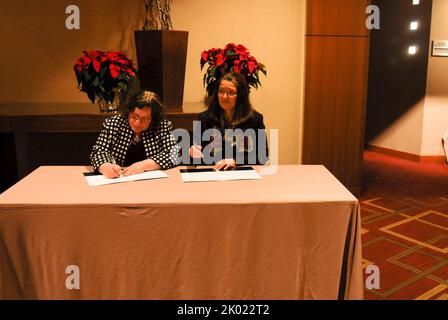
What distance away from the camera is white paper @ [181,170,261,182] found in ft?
7.04

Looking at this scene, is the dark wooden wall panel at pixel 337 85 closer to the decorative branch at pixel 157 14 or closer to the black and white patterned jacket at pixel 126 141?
the decorative branch at pixel 157 14

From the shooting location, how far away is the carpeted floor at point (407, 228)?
2.58 meters

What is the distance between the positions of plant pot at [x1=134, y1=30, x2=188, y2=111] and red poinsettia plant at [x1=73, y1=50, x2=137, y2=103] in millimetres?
257

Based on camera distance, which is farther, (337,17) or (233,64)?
(337,17)

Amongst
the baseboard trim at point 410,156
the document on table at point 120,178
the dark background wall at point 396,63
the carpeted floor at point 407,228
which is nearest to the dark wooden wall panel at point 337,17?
the carpeted floor at point 407,228

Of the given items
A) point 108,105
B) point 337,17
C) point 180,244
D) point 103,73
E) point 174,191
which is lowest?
point 180,244

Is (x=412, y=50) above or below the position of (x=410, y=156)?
above

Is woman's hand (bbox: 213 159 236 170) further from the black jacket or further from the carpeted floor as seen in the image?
the carpeted floor

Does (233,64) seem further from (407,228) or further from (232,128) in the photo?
(407,228)

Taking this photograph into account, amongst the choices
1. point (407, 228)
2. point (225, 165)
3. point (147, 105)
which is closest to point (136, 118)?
point (147, 105)

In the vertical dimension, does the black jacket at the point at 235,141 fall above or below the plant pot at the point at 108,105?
below

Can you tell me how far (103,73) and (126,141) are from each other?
2.18ft

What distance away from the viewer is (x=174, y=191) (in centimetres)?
196

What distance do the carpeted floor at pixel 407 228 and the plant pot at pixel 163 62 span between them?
1.71 m
